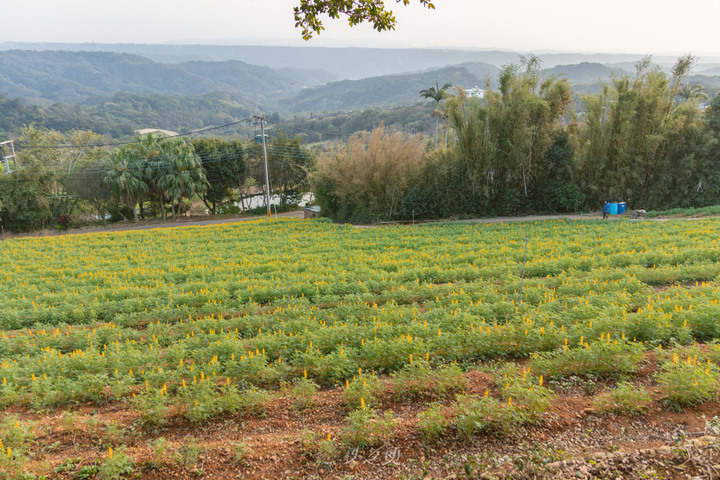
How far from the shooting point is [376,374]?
511cm

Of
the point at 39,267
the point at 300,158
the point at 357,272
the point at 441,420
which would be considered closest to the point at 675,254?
the point at 357,272

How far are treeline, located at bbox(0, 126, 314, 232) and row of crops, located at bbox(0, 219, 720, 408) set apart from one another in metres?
17.8

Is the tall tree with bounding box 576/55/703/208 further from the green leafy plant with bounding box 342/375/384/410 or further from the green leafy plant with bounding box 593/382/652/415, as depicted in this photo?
the green leafy plant with bounding box 342/375/384/410

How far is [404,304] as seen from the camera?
26.8 ft

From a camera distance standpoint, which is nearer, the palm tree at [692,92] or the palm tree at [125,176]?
the palm tree at [692,92]

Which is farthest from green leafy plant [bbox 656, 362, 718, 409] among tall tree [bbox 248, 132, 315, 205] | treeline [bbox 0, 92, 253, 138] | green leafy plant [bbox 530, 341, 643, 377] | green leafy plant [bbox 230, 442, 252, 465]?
treeline [bbox 0, 92, 253, 138]

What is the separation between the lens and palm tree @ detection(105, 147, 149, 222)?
3112 centimetres

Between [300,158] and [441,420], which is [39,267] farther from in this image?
[300,158]

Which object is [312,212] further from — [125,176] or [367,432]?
[367,432]

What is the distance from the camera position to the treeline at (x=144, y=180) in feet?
102

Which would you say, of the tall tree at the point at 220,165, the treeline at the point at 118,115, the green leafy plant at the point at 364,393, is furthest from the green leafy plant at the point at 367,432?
the treeline at the point at 118,115

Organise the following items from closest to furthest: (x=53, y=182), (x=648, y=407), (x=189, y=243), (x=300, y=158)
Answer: (x=648, y=407)
(x=189, y=243)
(x=53, y=182)
(x=300, y=158)

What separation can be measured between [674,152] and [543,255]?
15.5m

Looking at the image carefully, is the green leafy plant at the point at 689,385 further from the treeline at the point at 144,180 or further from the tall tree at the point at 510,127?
the treeline at the point at 144,180
